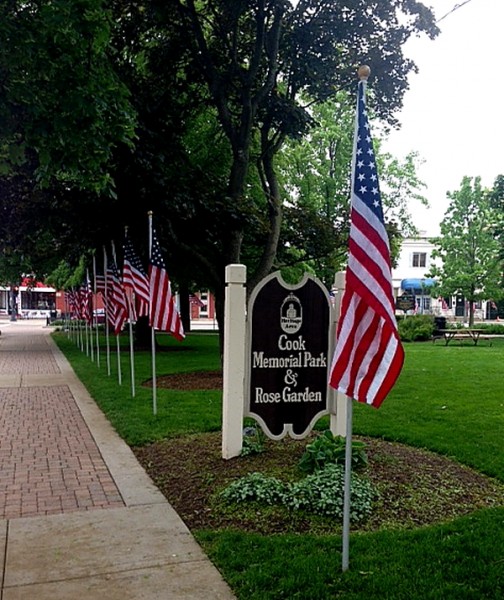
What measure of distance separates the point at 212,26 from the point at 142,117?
2.54 metres

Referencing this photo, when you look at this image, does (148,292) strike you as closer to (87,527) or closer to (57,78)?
(57,78)

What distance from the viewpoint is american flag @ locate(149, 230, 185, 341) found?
934 cm

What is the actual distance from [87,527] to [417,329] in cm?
2715

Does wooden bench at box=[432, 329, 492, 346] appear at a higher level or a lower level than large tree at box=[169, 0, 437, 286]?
lower

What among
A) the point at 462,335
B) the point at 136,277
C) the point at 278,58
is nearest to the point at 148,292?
the point at 136,277

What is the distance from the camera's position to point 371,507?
517 cm

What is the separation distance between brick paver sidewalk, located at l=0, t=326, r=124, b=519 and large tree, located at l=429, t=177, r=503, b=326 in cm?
2797

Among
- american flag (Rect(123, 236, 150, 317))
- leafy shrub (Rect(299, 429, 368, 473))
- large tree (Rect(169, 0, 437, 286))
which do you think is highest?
large tree (Rect(169, 0, 437, 286))

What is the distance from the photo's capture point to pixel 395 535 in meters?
4.58

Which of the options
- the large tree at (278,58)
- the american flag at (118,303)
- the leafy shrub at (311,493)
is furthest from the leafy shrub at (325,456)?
the american flag at (118,303)

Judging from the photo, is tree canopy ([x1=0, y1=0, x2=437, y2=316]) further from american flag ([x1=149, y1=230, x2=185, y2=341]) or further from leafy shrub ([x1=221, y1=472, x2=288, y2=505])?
leafy shrub ([x1=221, y1=472, x2=288, y2=505])

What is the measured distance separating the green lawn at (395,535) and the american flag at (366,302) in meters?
1.12

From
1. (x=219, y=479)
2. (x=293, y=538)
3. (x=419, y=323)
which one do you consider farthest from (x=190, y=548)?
(x=419, y=323)

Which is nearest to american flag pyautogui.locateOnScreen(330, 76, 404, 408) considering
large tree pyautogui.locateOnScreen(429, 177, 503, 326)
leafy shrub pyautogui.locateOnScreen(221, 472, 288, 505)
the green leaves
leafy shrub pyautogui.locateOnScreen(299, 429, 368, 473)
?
leafy shrub pyautogui.locateOnScreen(221, 472, 288, 505)
